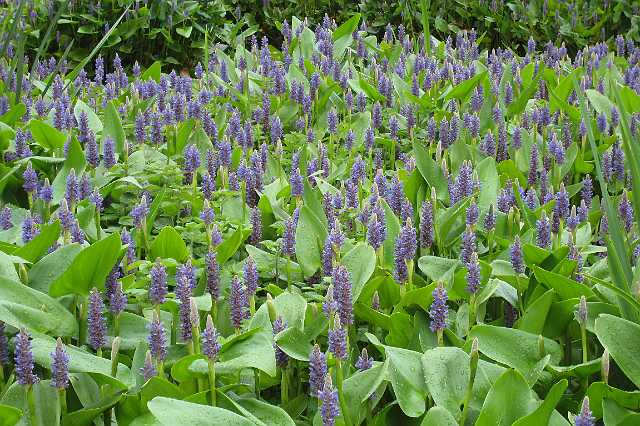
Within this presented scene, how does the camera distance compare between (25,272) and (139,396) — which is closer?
(139,396)

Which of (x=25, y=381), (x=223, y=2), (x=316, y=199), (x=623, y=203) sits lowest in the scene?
(x=25, y=381)

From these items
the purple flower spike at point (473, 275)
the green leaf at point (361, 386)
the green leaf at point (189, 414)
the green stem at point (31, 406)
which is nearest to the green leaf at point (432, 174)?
the purple flower spike at point (473, 275)

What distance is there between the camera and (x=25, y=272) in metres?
2.59

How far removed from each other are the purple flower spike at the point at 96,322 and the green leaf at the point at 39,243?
436mm

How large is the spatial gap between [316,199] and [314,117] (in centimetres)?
190

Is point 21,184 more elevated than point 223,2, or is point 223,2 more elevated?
point 223,2

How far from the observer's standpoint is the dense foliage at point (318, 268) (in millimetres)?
2238

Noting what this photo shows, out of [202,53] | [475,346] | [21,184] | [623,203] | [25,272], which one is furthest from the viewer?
[202,53]

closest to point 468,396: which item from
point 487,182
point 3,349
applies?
point 3,349

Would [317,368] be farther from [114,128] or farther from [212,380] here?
[114,128]

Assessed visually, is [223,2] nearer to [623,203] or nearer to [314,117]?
[314,117]

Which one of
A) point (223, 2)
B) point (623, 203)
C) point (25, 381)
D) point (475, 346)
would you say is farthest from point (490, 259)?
point (223, 2)

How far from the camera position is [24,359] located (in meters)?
2.07

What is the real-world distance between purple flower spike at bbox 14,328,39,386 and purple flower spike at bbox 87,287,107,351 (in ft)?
0.86
